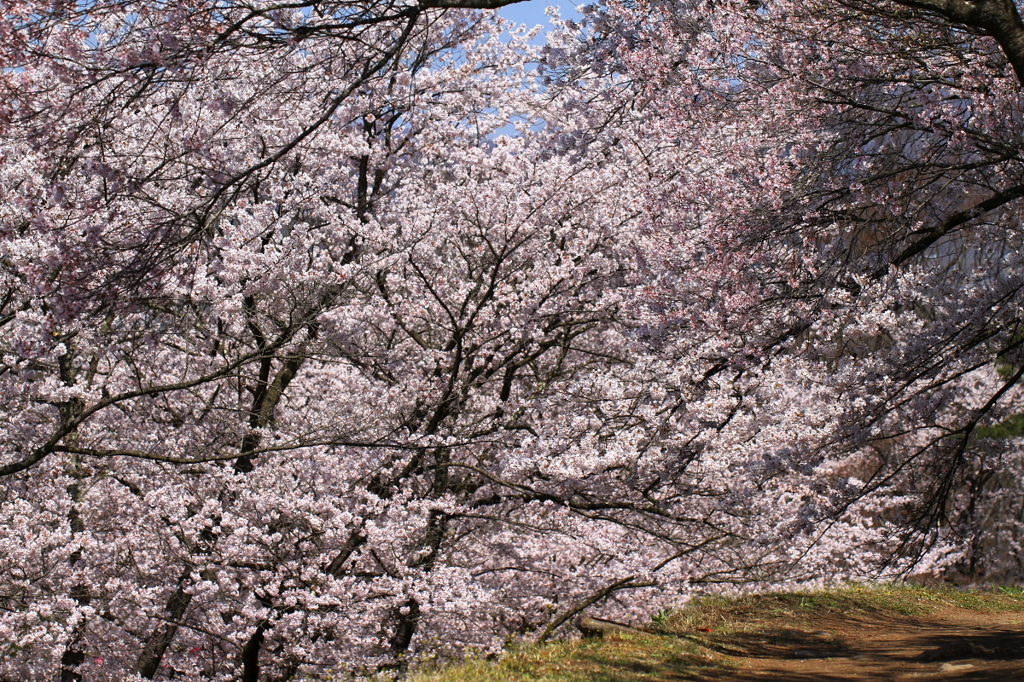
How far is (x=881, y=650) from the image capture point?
11.9m

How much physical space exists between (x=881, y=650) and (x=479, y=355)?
6.94 metres

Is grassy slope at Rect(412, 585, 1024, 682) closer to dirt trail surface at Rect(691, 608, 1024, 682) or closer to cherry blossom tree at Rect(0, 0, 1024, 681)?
dirt trail surface at Rect(691, 608, 1024, 682)

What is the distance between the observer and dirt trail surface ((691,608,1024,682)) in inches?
368

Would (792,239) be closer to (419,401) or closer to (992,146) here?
(992,146)

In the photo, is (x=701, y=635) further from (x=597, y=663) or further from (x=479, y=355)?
(x=479, y=355)

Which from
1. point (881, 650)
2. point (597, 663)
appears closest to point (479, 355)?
point (597, 663)

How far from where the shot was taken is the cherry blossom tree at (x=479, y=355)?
801 centimetres

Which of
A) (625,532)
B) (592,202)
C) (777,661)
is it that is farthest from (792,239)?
(777,661)

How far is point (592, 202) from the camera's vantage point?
1059 centimetres

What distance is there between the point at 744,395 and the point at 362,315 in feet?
15.4

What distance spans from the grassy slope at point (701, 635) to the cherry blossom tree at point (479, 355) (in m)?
0.69

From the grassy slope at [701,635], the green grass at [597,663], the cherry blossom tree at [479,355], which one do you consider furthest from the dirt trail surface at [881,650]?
the cherry blossom tree at [479,355]

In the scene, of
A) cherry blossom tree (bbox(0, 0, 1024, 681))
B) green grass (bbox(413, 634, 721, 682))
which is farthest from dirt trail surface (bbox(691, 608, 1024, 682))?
cherry blossom tree (bbox(0, 0, 1024, 681))

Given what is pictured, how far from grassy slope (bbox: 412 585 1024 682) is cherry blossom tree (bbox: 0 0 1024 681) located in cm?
69
